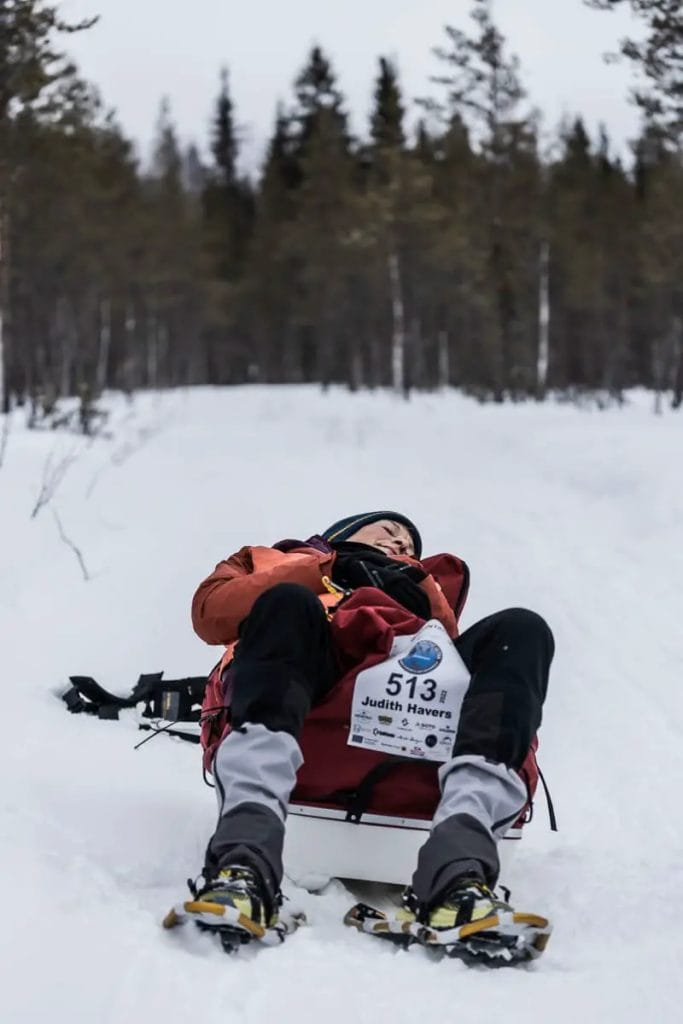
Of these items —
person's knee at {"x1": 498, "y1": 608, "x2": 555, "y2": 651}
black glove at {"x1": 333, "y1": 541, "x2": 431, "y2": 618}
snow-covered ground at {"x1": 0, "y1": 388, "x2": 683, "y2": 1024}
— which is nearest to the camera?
snow-covered ground at {"x1": 0, "y1": 388, "x2": 683, "y2": 1024}

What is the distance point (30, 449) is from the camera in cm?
909

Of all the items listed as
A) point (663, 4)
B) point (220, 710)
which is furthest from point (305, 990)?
point (663, 4)

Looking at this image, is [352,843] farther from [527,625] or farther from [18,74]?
[18,74]

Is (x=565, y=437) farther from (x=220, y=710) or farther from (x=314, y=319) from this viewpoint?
(x=314, y=319)

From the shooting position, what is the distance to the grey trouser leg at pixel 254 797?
203 cm

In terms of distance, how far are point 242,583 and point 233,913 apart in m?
0.89

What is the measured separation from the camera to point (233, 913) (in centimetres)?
183

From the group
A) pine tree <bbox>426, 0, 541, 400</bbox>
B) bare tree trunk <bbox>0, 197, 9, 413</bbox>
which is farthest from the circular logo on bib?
pine tree <bbox>426, 0, 541, 400</bbox>

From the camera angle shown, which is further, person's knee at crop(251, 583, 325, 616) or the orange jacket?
the orange jacket

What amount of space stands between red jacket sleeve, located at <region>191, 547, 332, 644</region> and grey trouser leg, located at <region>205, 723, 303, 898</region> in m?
0.35

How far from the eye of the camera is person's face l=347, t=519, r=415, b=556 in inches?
120

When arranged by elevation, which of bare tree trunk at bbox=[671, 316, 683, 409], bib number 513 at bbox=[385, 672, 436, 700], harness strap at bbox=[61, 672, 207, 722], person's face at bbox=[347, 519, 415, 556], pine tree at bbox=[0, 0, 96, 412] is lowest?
harness strap at bbox=[61, 672, 207, 722]

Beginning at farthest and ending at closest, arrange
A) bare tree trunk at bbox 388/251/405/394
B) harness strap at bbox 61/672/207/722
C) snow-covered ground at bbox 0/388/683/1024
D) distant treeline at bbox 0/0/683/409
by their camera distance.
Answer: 1. bare tree trunk at bbox 388/251/405/394
2. distant treeline at bbox 0/0/683/409
3. harness strap at bbox 61/672/207/722
4. snow-covered ground at bbox 0/388/683/1024

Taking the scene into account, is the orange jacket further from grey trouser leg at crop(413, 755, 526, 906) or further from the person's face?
grey trouser leg at crop(413, 755, 526, 906)
